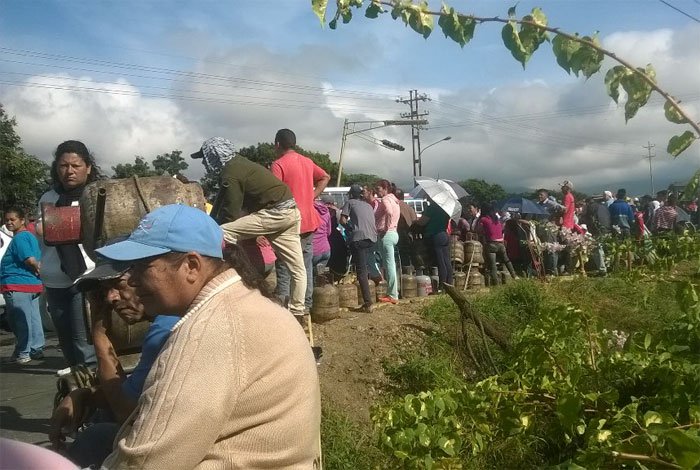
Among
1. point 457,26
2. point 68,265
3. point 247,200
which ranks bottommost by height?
point 68,265

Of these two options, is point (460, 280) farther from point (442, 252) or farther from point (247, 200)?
point (247, 200)

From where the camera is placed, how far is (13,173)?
1622cm

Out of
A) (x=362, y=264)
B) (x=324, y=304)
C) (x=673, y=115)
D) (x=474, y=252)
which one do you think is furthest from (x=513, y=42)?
(x=474, y=252)

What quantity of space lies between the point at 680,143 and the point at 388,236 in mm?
6895

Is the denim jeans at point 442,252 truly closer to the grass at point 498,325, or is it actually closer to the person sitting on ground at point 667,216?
the grass at point 498,325

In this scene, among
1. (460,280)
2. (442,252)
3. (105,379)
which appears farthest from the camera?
(460,280)

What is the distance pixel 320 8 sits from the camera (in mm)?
2223

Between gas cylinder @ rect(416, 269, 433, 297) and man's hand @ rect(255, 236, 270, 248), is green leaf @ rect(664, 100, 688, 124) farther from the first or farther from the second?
gas cylinder @ rect(416, 269, 433, 297)

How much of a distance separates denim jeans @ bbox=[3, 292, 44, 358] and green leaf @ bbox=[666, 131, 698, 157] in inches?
269

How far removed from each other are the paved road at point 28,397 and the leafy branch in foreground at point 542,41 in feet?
9.79

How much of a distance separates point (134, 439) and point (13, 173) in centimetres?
1642

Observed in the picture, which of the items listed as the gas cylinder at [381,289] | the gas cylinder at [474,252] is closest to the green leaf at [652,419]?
the gas cylinder at [381,289]

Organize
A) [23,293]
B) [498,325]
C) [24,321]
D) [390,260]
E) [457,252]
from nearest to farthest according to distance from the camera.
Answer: [498,325]
[24,321]
[23,293]
[390,260]
[457,252]

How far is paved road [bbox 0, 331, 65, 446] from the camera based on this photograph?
472cm
